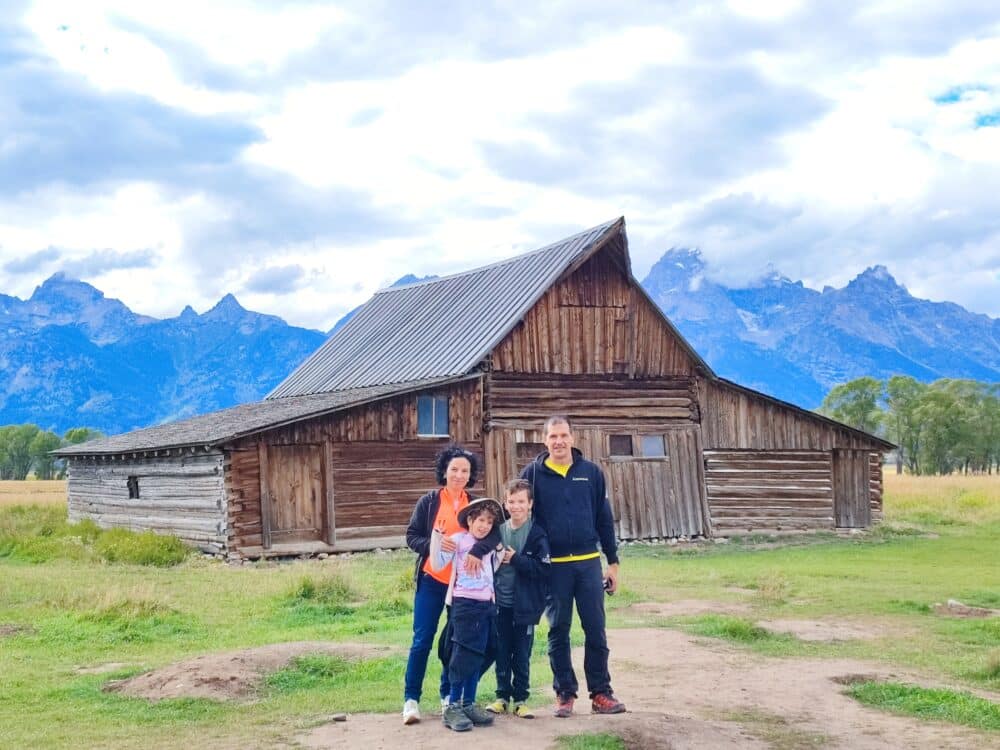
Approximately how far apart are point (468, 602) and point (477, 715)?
0.74 meters

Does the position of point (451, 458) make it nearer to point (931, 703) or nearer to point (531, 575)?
point (531, 575)

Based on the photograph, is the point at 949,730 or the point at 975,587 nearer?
the point at 949,730

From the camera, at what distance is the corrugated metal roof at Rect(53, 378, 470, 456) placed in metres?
22.3

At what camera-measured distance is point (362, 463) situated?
23.7 m

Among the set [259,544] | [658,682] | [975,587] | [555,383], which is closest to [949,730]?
[658,682]

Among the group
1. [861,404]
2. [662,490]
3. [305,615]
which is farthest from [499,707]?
[861,404]

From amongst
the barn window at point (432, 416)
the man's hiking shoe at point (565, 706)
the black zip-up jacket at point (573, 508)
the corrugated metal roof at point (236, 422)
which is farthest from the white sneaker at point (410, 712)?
the barn window at point (432, 416)

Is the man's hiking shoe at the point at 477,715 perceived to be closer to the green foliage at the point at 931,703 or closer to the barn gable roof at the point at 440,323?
the green foliage at the point at 931,703

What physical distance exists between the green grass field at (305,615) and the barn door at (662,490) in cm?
126

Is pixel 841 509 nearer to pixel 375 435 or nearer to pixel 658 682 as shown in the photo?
pixel 375 435

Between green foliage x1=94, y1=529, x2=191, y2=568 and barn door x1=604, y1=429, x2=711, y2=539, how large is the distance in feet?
32.2

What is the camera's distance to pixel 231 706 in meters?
8.72

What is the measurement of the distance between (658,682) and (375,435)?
14836 millimetres

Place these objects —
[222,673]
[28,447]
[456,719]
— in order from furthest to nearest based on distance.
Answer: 1. [28,447]
2. [222,673]
3. [456,719]
